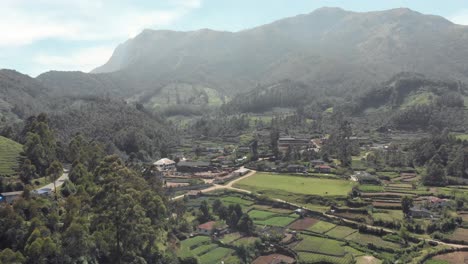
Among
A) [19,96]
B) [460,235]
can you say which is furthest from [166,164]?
[19,96]

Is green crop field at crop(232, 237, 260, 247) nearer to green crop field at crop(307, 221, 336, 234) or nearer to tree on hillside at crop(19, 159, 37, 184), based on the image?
green crop field at crop(307, 221, 336, 234)

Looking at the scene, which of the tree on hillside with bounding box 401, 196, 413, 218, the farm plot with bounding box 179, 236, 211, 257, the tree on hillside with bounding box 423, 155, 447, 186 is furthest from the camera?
the tree on hillside with bounding box 423, 155, 447, 186

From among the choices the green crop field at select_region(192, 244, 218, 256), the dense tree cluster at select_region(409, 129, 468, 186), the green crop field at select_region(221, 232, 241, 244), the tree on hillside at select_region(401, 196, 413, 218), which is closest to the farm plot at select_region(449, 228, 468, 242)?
the tree on hillside at select_region(401, 196, 413, 218)

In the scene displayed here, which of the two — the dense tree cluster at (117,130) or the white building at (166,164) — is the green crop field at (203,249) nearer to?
the white building at (166,164)

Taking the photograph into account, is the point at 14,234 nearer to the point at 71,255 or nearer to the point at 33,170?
the point at 71,255

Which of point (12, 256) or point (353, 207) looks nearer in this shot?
point (12, 256)

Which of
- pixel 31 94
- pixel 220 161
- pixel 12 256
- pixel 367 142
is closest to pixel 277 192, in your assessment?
pixel 220 161

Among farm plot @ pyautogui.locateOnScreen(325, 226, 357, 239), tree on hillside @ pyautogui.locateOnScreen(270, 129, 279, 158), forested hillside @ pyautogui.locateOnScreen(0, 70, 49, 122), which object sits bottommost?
farm plot @ pyautogui.locateOnScreen(325, 226, 357, 239)
